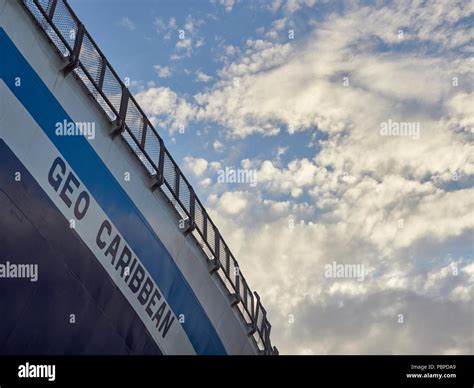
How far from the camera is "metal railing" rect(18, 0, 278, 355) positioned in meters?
11.9

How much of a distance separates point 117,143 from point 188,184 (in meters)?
3.45

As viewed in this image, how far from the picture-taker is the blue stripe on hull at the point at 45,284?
33.2 feet

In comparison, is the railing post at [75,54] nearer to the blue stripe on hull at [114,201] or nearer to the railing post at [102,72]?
the blue stripe on hull at [114,201]

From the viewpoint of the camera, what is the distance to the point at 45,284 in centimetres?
1066

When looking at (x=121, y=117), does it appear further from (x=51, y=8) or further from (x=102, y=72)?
(x=51, y=8)

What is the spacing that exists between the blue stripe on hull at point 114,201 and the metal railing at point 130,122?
0.99m

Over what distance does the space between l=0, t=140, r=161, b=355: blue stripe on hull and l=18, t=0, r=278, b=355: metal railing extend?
9.49 feet

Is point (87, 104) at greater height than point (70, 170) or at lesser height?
greater
